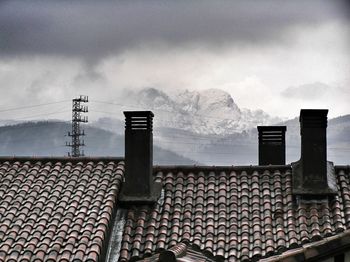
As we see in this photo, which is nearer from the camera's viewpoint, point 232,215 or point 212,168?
point 232,215

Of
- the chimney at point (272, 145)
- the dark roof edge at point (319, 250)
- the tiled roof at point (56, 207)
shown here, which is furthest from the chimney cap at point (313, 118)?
the tiled roof at point (56, 207)

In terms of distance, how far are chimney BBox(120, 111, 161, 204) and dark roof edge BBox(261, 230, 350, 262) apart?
388 cm

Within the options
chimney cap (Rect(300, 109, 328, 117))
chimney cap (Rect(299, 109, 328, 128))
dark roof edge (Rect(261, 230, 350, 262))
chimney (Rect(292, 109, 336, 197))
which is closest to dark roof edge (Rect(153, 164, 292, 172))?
chimney (Rect(292, 109, 336, 197))

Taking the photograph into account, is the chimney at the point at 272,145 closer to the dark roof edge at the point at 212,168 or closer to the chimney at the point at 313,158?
the dark roof edge at the point at 212,168

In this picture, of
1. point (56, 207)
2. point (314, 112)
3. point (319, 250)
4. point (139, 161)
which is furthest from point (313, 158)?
point (56, 207)

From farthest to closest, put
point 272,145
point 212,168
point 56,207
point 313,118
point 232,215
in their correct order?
1. point 272,145
2. point 212,168
3. point 313,118
4. point 56,207
5. point 232,215

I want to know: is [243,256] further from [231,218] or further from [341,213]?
[341,213]

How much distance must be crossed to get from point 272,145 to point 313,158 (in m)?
2.80

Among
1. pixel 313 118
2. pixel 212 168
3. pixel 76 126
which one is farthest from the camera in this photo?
pixel 76 126

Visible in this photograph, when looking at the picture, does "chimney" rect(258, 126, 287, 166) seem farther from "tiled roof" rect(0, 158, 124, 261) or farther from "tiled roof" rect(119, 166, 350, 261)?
"tiled roof" rect(0, 158, 124, 261)

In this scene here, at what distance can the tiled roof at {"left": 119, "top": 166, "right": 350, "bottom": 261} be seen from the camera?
14.6 meters

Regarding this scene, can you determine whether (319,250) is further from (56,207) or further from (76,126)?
(76,126)

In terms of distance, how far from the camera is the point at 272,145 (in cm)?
1902

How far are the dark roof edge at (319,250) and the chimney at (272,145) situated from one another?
539 cm
